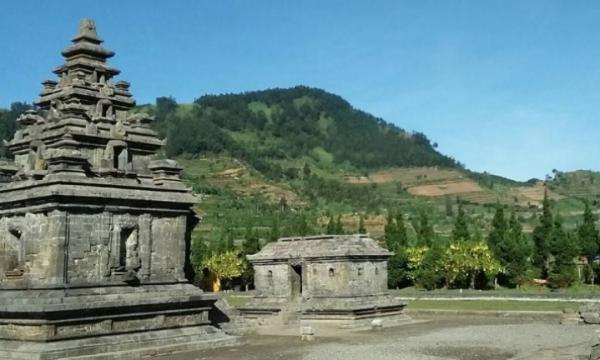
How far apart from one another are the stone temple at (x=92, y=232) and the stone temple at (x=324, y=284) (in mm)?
9450

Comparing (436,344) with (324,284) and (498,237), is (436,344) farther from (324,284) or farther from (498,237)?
(498,237)

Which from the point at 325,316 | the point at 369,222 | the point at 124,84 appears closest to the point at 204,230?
the point at 369,222

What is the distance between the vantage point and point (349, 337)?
2681cm

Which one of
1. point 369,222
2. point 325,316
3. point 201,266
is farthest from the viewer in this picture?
point 369,222

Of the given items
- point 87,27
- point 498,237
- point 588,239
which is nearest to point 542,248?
point 498,237

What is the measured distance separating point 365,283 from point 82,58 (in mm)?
16507

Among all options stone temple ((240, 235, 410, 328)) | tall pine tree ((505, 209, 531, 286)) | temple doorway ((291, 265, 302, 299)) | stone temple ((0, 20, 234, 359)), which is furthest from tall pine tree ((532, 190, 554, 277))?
stone temple ((0, 20, 234, 359))

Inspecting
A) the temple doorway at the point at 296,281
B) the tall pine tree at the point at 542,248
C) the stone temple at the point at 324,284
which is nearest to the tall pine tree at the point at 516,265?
the tall pine tree at the point at 542,248

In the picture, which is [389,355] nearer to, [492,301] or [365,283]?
[365,283]

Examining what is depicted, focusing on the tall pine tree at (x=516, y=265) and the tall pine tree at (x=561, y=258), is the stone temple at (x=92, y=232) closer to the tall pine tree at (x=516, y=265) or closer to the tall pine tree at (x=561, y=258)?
the tall pine tree at (x=561, y=258)

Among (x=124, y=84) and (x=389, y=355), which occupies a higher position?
(x=124, y=84)

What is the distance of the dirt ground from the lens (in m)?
20.4

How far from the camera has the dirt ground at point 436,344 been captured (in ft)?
66.9

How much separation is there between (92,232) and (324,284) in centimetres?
1456
